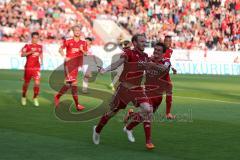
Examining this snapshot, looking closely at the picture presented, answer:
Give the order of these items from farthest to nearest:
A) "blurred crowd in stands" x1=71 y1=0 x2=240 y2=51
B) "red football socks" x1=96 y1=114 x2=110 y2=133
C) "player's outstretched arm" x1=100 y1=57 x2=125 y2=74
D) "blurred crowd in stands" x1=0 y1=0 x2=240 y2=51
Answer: "blurred crowd in stands" x1=71 y1=0 x2=240 y2=51, "blurred crowd in stands" x1=0 y1=0 x2=240 y2=51, "red football socks" x1=96 y1=114 x2=110 y2=133, "player's outstretched arm" x1=100 y1=57 x2=125 y2=74

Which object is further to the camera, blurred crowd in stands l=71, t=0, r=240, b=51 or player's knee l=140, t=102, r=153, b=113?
blurred crowd in stands l=71, t=0, r=240, b=51

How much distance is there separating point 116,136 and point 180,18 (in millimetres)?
34120

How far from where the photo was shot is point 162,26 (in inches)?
1738

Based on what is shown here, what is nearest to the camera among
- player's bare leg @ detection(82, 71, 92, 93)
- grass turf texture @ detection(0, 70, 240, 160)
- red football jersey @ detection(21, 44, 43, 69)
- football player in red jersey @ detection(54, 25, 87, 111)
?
grass turf texture @ detection(0, 70, 240, 160)

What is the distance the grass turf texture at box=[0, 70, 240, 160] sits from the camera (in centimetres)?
1013

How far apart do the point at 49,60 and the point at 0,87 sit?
47.1 ft

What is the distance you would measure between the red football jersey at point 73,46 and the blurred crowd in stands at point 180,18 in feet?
80.2

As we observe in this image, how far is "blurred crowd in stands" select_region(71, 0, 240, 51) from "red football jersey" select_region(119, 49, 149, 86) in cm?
3131

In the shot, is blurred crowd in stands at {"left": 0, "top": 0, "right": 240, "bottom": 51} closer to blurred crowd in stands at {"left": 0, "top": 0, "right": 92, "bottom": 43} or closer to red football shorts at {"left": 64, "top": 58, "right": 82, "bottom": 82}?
blurred crowd in stands at {"left": 0, "top": 0, "right": 92, "bottom": 43}

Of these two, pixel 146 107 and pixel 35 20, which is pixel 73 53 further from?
pixel 35 20

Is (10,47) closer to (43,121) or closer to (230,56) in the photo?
(230,56)

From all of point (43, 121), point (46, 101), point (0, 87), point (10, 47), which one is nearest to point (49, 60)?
point (10, 47)

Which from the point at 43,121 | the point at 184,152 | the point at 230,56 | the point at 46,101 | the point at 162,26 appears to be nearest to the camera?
the point at 184,152

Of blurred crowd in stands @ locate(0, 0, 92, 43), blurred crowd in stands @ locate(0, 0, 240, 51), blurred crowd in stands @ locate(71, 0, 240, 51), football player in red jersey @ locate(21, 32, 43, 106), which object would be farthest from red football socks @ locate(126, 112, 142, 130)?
blurred crowd in stands @ locate(71, 0, 240, 51)
